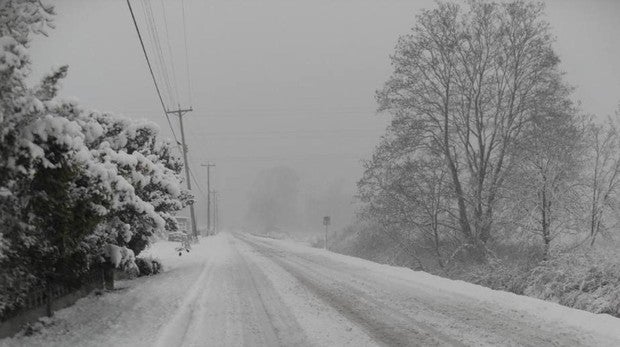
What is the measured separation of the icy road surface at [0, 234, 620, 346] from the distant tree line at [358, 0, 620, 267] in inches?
372

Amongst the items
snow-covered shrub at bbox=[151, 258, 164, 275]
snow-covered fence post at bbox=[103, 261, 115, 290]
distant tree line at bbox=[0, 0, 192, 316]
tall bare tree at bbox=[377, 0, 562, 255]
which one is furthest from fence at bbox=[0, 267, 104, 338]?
tall bare tree at bbox=[377, 0, 562, 255]

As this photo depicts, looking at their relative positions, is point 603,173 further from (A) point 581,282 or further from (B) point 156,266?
(B) point 156,266

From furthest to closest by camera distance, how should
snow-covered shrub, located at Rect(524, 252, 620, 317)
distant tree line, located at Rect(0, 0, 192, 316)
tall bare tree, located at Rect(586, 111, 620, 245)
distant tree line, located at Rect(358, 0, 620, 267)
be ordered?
distant tree line, located at Rect(358, 0, 620, 267)
tall bare tree, located at Rect(586, 111, 620, 245)
snow-covered shrub, located at Rect(524, 252, 620, 317)
distant tree line, located at Rect(0, 0, 192, 316)

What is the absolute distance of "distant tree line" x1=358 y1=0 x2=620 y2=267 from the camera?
61.3ft

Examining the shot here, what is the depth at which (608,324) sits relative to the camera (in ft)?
22.4

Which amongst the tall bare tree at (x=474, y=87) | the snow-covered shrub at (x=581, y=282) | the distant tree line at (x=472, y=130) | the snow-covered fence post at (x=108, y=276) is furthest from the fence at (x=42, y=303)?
the tall bare tree at (x=474, y=87)

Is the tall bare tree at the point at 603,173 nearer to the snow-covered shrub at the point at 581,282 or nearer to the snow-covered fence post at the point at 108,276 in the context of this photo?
the snow-covered shrub at the point at 581,282

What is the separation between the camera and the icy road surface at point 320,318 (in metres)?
6.26

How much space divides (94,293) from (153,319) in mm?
3198

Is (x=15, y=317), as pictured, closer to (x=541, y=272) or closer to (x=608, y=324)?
(x=608, y=324)

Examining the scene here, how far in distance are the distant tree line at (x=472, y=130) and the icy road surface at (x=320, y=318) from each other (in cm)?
945

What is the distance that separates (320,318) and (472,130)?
16542 millimetres

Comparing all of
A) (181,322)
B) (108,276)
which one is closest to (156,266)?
(108,276)

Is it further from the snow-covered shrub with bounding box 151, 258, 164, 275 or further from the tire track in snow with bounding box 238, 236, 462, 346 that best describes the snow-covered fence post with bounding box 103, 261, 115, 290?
the tire track in snow with bounding box 238, 236, 462, 346
